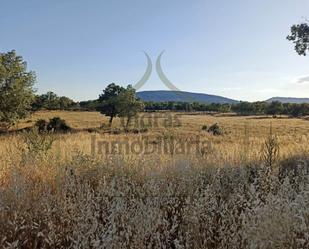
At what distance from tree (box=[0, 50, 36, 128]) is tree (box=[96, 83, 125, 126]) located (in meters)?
9.11

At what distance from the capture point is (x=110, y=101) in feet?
133

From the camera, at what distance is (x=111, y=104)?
133 ft

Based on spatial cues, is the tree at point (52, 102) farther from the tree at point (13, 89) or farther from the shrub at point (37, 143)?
the shrub at point (37, 143)

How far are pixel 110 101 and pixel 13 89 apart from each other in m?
11.6

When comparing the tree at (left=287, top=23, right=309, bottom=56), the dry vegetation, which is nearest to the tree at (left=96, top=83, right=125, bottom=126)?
the tree at (left=287, top=23, right=309, bottom=56)

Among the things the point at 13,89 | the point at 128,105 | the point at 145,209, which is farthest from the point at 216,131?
the point at 145,209

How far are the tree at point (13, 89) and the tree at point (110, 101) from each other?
29.9 feet

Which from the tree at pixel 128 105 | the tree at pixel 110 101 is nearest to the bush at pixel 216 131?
the tree at pixel 128 105

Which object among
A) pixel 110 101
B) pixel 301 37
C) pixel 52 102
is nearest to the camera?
pixel 301 37

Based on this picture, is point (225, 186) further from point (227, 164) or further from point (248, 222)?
point (248, 222)

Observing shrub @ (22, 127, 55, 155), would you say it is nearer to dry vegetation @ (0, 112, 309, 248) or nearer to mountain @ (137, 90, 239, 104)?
dry vegetation @ (0, 112, 309, 248)

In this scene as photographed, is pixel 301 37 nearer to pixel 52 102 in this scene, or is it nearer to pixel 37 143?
pixel 37 143

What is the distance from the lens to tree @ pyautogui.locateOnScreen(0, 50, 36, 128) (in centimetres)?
3167

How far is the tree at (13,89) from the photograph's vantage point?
31.7 m
